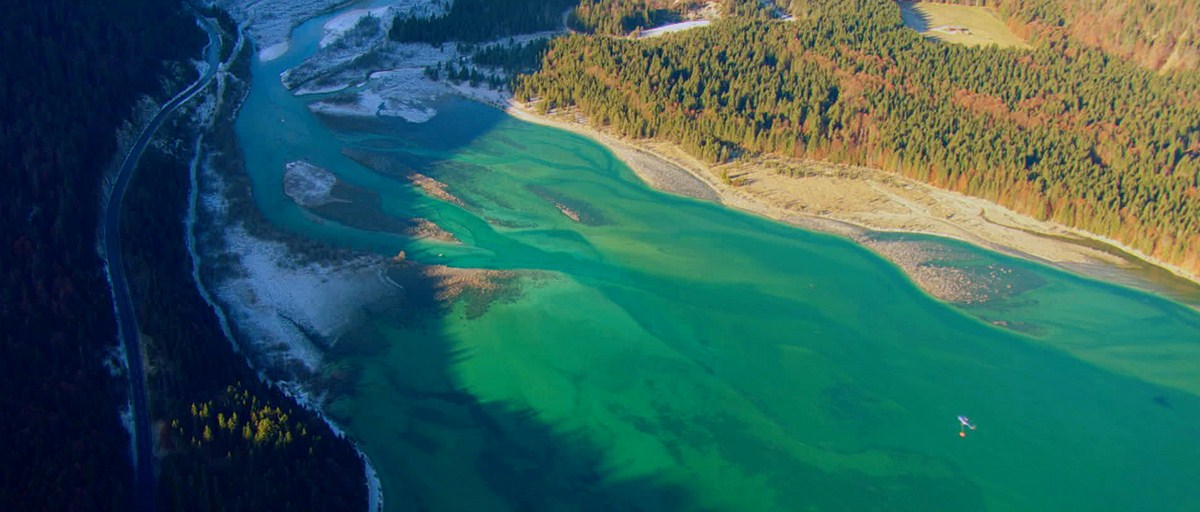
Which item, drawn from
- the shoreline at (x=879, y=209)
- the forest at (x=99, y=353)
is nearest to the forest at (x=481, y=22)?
the shoreline at (x=879, y=209)

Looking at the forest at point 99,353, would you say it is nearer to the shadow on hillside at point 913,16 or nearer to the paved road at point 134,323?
the paved road at point 134,323

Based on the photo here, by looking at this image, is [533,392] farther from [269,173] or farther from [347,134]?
[347,134]

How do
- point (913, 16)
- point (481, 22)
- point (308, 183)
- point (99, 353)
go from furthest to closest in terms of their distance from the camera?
point (913, 16), point (481, 22), point (308, 183), point (99, 353)

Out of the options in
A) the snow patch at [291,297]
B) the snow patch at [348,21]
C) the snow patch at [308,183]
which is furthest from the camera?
the snow patch at [348,21]

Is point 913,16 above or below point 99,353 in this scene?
above

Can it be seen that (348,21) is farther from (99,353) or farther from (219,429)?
(219,429)

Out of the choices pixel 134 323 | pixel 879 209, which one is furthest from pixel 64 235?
A: pixel 879 209

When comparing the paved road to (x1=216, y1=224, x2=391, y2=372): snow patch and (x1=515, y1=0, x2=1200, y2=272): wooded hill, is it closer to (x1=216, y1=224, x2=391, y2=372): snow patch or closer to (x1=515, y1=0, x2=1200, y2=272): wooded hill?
(x1=216, y1=224, x2=391, y2=372): snow patch
